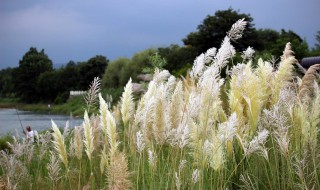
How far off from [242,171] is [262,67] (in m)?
0.78

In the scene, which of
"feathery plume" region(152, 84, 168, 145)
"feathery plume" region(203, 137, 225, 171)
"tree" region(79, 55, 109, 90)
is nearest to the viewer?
"feathery plume" region(203, 137, 225, 171)

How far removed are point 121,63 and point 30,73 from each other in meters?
19.7

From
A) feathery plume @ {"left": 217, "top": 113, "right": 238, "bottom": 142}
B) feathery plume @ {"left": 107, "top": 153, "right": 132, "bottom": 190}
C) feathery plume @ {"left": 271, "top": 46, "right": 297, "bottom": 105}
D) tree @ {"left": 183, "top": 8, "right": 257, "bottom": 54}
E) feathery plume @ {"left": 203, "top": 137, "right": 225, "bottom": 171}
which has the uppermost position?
tree @ {"left": 183, "top": 8, "right": 257, "bottom": 54}

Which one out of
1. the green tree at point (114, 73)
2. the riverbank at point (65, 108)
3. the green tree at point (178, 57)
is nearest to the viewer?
the riverbank at point (65, 108)

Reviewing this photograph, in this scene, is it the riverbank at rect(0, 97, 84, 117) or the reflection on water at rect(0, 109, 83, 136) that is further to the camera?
the riverbank at rect(0, 97, 84, 117)

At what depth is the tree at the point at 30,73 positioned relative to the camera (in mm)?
56750

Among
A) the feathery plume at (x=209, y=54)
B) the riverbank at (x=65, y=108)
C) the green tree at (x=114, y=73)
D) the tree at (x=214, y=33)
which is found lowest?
the feathery plume at (x=209, y=54)

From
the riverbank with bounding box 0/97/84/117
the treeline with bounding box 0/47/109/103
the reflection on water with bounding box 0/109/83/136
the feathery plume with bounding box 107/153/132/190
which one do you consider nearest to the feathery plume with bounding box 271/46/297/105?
the feathery plume with bounding box 107/153/132/190

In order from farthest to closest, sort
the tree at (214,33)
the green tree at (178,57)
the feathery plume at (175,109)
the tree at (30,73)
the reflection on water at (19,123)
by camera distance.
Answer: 1. the tree at (30,73)
2. the tree at (214,33)
3. the green tree at (178,57)
4. the reflection on water at (19,123)
5. the feathery plume at (175,109)

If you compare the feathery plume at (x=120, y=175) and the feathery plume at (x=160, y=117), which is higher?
the feathery plume at (x=160, y=117)

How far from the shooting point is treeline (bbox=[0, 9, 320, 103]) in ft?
123

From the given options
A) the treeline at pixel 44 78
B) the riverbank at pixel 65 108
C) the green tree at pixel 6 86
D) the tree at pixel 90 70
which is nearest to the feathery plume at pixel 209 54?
the riverbank at pixel 65 108

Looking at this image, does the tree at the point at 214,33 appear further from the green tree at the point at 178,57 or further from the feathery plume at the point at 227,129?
the feathery plume at the point at 227,129

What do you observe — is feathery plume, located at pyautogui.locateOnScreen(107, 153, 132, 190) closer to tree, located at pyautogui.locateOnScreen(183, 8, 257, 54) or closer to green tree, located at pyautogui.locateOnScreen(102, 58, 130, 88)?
tree, located at pyautogui.locateOnScreen(183, 8, 257, 54)
